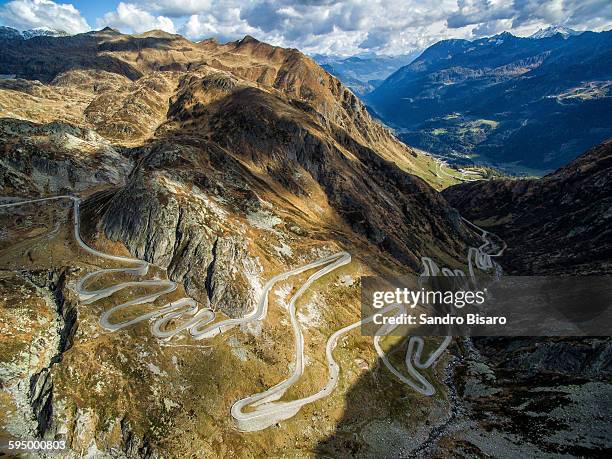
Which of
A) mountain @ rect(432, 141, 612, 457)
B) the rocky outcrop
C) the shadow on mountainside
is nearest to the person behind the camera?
mountain @ rect(432, 141, 612, 457)

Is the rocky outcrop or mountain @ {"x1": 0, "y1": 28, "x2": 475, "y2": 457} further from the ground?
the rocky outcrop

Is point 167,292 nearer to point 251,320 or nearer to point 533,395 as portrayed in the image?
point 251,320

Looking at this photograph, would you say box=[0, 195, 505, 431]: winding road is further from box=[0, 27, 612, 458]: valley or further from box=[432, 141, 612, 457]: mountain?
box=[432, 141, 612, 457]: mountain

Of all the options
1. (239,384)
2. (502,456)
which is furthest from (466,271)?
(239,384)

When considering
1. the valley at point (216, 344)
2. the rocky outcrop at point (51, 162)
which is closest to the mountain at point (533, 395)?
the valley at point (216, 344)

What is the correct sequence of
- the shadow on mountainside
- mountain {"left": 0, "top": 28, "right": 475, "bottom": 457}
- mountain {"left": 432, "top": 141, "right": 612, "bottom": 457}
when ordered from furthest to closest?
the shadow on mountainside < mountain {"left": 432, "top": 141, "right": 612, "bottom": 457} < mountain {"left": 0, "top": 28, "right": 475, "bottom": 457}

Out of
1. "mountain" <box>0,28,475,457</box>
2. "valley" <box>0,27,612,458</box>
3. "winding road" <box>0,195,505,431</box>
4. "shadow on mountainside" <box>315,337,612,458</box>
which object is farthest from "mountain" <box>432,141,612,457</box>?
"winding road" <box>0,195,505,431</box>

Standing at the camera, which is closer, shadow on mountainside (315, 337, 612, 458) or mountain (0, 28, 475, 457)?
mountain (0, 28, 475, 457)

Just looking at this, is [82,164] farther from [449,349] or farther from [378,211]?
[449,349]

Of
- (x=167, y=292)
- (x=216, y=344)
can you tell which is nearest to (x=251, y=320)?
(x=216, y=344)

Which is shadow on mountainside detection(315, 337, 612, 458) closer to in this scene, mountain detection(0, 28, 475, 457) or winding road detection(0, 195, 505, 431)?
mountain detection(0, 28, 475, 457)

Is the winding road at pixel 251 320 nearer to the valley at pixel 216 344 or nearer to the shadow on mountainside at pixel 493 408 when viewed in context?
the valley at pixel 216 344

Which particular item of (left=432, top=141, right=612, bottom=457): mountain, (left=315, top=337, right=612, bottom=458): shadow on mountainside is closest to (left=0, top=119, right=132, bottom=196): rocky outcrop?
(left=315, top=337, right=612, bottom=458): shadow on mountainside
